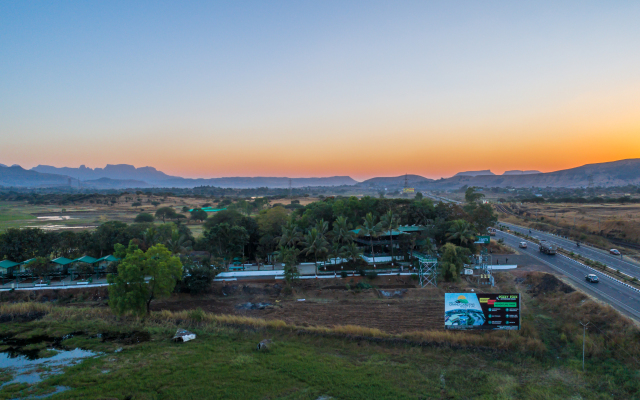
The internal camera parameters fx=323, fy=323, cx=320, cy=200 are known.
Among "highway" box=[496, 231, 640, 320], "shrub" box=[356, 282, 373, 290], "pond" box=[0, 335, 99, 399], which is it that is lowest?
"pond" box=[0, 335, 99, 399]

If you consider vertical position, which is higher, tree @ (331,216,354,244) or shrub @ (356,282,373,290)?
tree @ (331,216,354,244)

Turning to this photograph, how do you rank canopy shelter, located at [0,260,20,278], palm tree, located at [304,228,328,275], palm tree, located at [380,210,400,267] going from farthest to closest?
palm tree, located at [380,210,400,267] → palm tree, located at [304,228,328,275] → canopy shelter, located at [0,260,20,278]

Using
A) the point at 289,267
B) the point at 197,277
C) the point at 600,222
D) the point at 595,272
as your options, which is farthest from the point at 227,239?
the point at 600,222

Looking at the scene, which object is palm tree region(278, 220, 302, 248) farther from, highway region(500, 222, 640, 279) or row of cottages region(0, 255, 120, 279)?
highway region(500, 222, 640, 279)

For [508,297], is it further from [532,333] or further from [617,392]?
[617,392]

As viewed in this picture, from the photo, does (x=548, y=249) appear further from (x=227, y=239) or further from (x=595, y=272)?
(x=227, y=239)

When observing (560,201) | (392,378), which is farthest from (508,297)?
(560,201)

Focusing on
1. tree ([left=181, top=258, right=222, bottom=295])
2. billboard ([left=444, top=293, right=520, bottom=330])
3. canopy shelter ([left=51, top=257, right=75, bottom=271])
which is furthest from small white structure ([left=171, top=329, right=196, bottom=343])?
canopy shelter ([left=51, top=257, right=75, bottom=271])

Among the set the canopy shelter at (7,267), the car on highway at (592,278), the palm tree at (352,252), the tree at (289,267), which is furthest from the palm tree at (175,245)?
the car on highway at (592,278)
